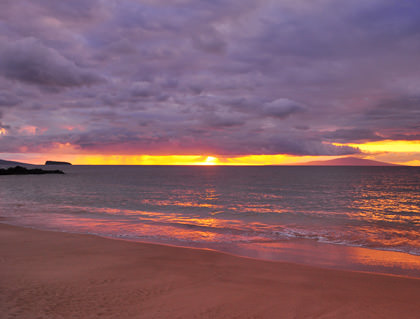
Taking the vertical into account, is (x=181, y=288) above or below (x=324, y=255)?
above

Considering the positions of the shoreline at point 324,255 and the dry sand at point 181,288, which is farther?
the shoreline at point 324,255

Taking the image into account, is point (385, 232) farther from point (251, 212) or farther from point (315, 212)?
point (251, 212)

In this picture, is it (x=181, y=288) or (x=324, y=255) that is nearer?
(x=181, y=288)

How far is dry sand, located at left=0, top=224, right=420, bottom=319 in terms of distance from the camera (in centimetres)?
682

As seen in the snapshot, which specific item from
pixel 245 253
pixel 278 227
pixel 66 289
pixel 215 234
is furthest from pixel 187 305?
pixel 278 227

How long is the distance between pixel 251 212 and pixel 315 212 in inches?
253

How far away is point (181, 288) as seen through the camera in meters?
8.42

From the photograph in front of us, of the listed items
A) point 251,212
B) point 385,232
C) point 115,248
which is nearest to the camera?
point 115,248

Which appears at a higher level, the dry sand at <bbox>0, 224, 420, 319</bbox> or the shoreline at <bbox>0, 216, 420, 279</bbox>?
the dry sand at <bbox>0, 224, 420, 319</bbox>

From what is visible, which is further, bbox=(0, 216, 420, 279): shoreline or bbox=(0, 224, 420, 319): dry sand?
bbox=(0, 216, 420, 279): shoreline

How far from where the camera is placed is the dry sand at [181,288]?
22.4 feet

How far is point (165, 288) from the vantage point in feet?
27.4

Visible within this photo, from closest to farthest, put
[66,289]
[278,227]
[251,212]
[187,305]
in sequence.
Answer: [187,305] < [66,289] < [278,227] < [251,212]

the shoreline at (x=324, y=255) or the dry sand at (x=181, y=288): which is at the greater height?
the dry sand at (x=181, y=288)
